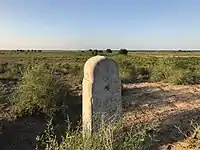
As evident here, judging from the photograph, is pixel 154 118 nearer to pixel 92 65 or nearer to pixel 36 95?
pixel 92 65

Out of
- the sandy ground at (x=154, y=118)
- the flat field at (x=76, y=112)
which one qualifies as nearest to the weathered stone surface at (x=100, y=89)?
the flat field at (x=76, y=112)

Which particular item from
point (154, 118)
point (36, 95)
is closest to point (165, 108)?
point (154, 118)

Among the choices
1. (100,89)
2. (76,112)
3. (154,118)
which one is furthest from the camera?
(76,112)

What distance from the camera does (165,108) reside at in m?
10.1

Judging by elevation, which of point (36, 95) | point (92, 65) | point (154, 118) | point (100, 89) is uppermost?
point (92, 65)

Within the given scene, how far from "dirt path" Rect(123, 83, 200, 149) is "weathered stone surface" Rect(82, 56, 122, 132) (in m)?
1.13

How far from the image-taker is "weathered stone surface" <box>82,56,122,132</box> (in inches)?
308

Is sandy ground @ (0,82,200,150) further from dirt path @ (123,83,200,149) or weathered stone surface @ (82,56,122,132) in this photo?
weathered stone surface @ (82,56,122,132)

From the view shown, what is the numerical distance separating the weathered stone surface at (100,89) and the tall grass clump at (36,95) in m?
3.19

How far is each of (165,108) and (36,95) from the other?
396 cm

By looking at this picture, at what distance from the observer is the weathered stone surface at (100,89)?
7.82m

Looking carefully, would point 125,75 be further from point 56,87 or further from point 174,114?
point 174,114

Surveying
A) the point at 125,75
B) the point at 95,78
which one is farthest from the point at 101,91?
the point at 125,75

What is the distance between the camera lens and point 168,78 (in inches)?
631
